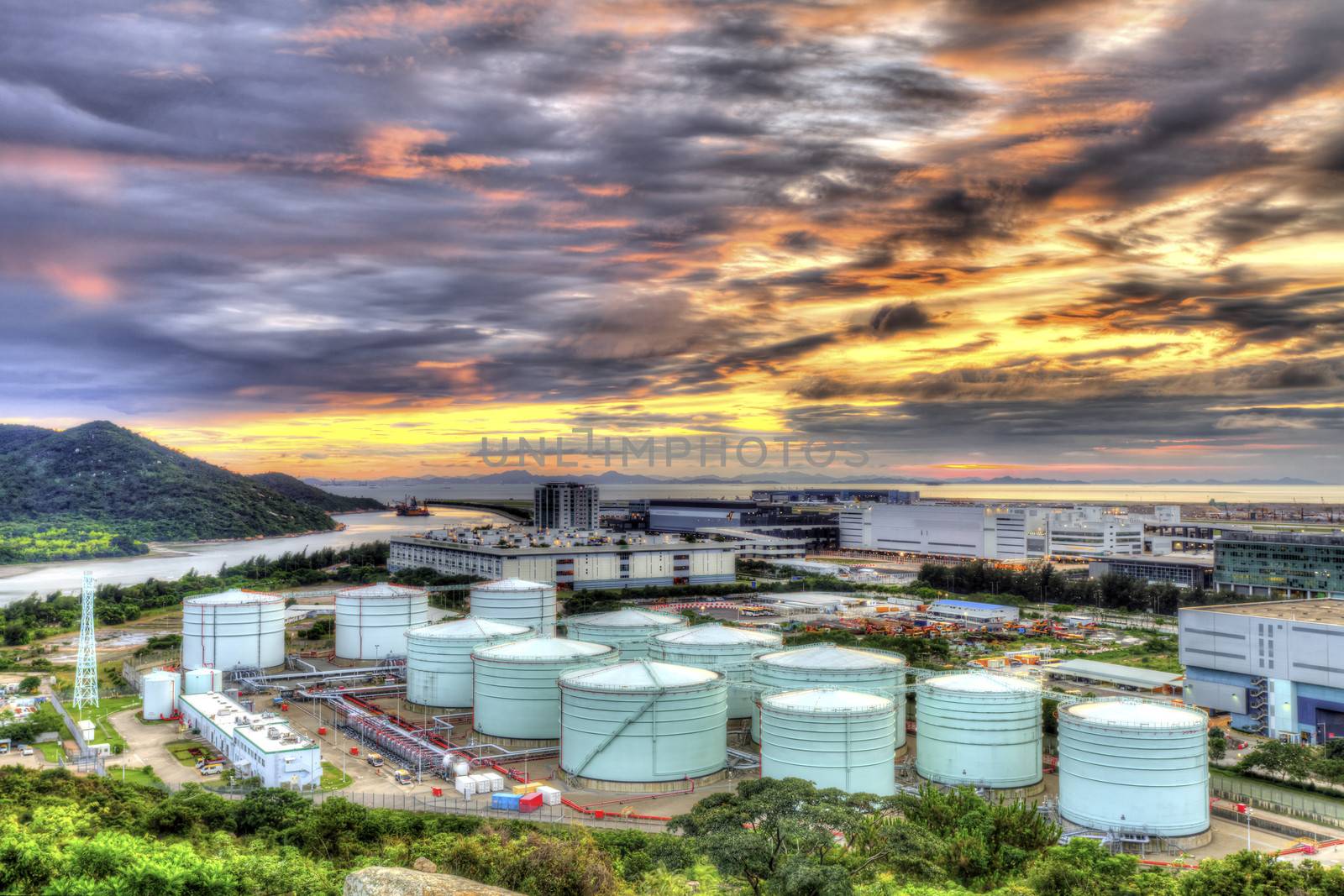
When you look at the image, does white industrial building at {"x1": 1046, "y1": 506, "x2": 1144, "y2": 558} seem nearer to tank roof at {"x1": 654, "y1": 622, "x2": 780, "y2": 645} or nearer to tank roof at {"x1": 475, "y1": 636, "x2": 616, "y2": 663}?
tank roof at {"x1": 654, "y1": 622, "x2": 780, "y2": 645}

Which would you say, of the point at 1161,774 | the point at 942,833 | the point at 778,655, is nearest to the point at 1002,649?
the point at 778,655

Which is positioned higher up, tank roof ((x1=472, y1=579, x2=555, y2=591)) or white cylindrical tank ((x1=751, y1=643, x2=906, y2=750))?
tank roof ((x1=472, y1=579, x2=555, y2=591))

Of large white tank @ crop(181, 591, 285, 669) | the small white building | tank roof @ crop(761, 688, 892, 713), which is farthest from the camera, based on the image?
large white tank @ crop(181, 591, 285, 669)

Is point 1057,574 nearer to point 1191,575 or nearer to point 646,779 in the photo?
point 1191,575

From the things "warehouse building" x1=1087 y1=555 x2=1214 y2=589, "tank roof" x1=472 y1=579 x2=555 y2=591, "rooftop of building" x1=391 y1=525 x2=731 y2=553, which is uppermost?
"rooftop of building" x1=391 y1=525 x2=731 y2=553

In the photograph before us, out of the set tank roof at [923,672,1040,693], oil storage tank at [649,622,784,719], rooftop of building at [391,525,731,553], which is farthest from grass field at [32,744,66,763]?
rooftop of building at [391,525,731,553]

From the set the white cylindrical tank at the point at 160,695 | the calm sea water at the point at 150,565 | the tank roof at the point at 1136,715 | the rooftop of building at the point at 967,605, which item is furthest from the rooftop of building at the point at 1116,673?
the calm sea water at the point at 150,565

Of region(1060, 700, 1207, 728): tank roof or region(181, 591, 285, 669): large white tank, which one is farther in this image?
region(181, 591, 285, 669): large white tank
